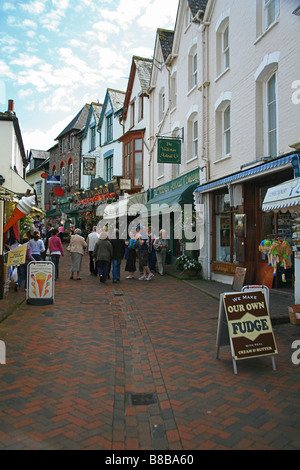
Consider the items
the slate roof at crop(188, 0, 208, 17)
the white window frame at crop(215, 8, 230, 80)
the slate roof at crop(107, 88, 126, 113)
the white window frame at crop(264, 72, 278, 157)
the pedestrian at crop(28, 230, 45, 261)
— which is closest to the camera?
the white window frame at crop(264, 72, 278, 157)

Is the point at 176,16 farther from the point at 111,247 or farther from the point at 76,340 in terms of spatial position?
the point at 76,340

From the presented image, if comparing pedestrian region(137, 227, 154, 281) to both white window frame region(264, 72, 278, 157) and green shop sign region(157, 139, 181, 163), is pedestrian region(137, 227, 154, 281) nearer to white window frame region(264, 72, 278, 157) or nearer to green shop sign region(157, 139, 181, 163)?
green shop sign region(157, 139, 181, 163)

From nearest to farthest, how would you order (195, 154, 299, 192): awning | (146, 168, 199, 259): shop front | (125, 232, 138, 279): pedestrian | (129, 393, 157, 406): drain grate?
(129, 393, 157, 406): drain grate
(195, 154, 299, 192): awning
(125, 232, 138, 279): pedestrian
(146, 168, 199, 259): shop front

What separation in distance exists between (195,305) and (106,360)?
4.00 metres

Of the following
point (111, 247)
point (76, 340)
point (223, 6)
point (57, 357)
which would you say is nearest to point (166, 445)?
point (57, 357)

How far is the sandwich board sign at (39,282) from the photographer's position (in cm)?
865

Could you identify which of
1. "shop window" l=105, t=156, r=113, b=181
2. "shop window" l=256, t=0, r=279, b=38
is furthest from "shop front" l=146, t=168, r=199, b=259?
"shop window" l=105, t=156, r=113, b=181

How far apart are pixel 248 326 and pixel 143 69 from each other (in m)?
21.5

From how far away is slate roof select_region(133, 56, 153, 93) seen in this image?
72.2ft

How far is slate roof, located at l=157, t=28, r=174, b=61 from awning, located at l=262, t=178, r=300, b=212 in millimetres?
14201

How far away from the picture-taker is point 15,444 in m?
3.14

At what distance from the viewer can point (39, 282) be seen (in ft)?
28.4

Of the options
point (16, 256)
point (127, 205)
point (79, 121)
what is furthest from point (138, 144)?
point (79, 121)

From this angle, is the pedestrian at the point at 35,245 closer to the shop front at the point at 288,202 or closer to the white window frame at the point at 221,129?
the white window frame at the point at 221,129
